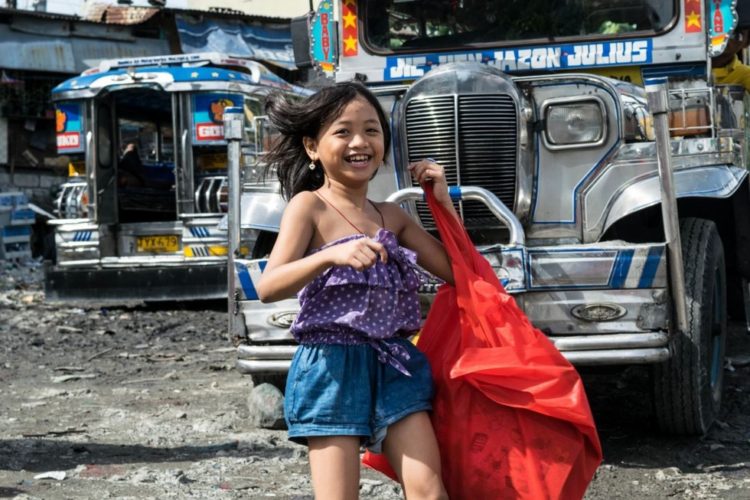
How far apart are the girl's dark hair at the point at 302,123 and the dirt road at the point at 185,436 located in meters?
1.68

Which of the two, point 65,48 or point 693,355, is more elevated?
point 65,48

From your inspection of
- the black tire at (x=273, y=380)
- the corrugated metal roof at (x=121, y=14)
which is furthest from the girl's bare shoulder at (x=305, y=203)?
the corrugated metal roof at (x=121, y=14)

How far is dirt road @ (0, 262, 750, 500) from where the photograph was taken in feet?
14.7

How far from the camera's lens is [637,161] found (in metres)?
4.89

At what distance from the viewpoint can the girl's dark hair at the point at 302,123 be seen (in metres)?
2.95

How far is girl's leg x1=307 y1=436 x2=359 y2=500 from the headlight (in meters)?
2.63

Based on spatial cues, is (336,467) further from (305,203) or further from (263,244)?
(263,244)

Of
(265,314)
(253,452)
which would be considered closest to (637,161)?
(265,314)

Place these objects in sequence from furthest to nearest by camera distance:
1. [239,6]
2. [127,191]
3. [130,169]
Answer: [239,6], [130,169], [127,191]

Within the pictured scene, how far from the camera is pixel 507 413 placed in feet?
9.25

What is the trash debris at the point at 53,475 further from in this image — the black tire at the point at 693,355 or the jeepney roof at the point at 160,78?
the jeepney roof at the point at 160,78

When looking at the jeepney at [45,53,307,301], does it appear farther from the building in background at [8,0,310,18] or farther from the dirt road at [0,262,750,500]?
the building in background at [8,0,310,18]

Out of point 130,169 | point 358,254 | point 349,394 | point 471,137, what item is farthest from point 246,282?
point 130,169

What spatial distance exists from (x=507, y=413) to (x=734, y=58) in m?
4.85
